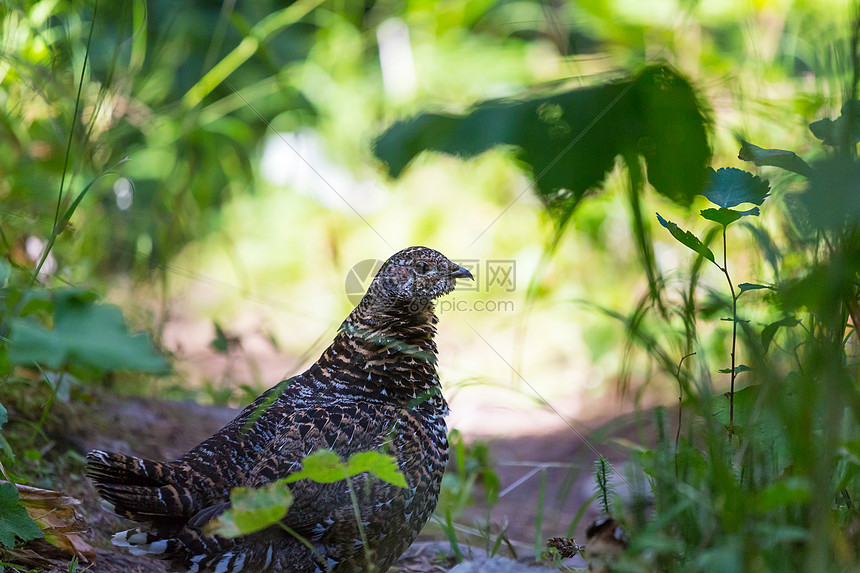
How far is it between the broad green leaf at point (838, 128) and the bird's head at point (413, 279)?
1374mm

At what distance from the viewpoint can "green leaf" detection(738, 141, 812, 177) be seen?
1733 mm

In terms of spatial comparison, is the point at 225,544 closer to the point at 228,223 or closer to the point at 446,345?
the point at 446,345

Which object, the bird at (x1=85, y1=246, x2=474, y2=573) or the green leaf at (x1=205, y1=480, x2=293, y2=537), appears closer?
the green leaf at (x1=205, y1=480, x2=293, y2=537)

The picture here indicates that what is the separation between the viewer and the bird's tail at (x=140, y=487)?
2143 millimetres

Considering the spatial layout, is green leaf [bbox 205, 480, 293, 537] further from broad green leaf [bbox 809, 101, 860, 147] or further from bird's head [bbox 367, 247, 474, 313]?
→ broad green leaf [bbox 809, 101, 860, 147]

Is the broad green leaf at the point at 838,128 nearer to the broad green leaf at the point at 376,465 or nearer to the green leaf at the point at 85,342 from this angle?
the broad green leaf at the point at 376,465

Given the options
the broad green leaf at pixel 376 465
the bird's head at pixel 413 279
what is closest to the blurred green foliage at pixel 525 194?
the bird's head at pixel 413 279

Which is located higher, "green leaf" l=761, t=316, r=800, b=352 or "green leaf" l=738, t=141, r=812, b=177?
"green leaf" l=738, t=141, r=812, b=177

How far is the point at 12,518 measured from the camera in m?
1.91

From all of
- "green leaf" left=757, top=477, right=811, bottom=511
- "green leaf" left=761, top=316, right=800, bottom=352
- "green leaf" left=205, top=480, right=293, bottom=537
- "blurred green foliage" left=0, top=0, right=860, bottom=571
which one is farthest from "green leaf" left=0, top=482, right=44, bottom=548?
"green leaf" left=761, top=316, right=800, bottom=352

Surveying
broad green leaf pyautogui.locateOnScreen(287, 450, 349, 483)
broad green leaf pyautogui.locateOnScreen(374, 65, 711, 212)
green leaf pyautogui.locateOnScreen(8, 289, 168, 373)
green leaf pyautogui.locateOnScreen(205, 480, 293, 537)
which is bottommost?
green leaf pyautogui.locateOnScreen(205, 480, 293, 537)

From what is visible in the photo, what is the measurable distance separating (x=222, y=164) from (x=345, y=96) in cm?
143

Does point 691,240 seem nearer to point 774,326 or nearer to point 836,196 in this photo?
point 774,326

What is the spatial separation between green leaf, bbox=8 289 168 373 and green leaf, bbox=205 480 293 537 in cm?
36
